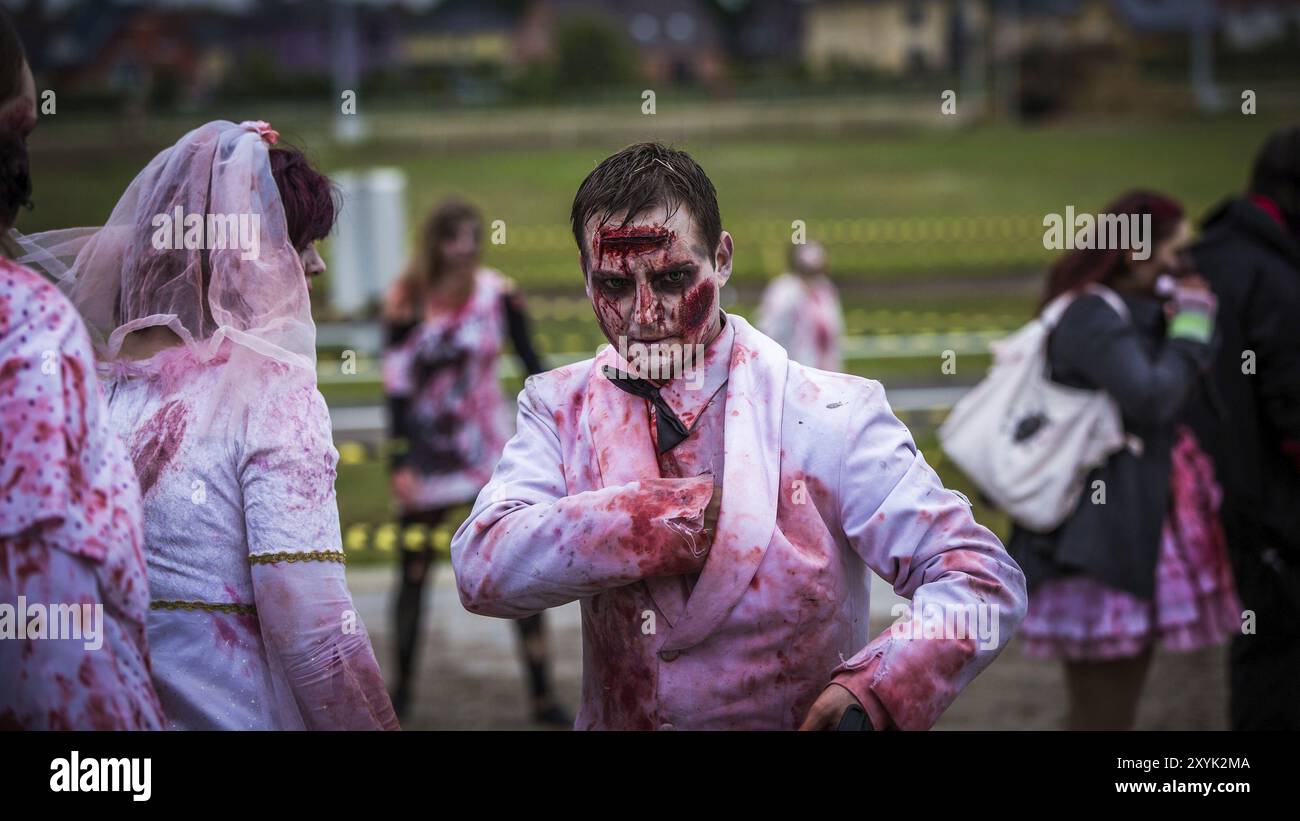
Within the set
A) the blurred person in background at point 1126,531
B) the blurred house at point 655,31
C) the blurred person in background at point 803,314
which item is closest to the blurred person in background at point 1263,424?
the blurred person in background at point 1126,531

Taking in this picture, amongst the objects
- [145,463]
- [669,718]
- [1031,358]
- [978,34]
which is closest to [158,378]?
[145,463]

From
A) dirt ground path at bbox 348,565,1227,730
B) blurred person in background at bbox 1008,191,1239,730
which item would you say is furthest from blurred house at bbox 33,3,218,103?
blurred person in background at bbox 1008,191,1239,730

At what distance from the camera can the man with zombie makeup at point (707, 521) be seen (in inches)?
93.3

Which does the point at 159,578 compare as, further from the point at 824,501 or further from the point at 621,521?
the point at 824,501

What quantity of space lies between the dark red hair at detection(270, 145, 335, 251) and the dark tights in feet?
11.2

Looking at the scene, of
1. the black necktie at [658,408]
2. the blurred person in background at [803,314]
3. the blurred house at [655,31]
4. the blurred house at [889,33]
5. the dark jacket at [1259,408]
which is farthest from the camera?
the blurred house at [655,31]

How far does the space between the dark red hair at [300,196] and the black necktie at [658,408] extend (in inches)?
25.3

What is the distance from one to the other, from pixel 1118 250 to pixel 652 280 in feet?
9.27

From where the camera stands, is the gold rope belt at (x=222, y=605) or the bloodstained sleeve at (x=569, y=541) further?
the gold rope belt at (x=222, y=605)

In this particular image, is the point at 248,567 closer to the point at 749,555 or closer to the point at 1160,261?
the point at 749,555

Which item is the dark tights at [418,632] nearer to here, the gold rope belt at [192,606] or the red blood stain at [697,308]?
the gold rope belt at [192,606]

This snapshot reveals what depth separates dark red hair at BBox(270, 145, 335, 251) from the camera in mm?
2748

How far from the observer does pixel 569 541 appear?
2371 millimetres
